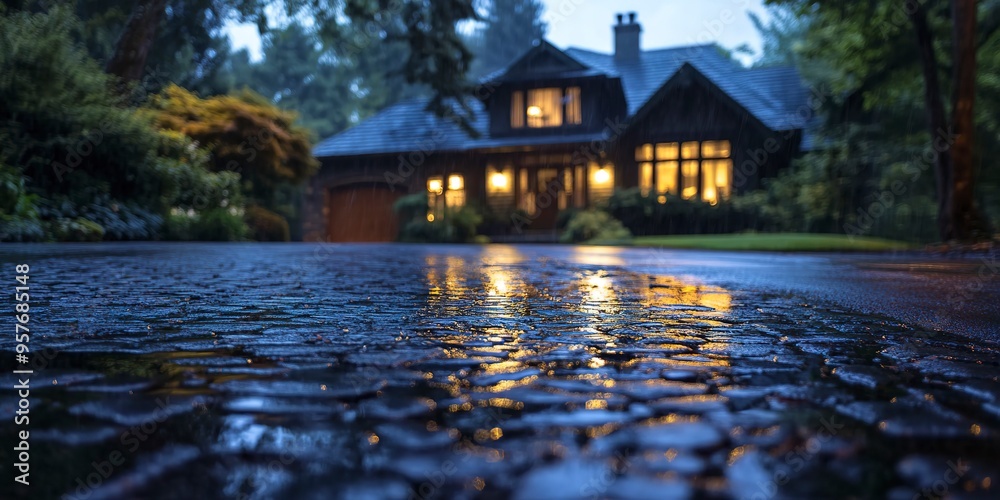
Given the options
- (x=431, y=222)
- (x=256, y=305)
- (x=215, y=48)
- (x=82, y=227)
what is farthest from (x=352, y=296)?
(x=215, y=48)

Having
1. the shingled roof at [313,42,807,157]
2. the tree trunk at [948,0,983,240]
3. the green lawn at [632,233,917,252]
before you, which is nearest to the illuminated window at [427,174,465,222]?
the shingled roof at [313,42,807,157]

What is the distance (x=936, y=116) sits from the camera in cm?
1326

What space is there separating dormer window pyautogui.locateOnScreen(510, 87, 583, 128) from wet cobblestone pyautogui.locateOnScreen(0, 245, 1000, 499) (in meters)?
23.9

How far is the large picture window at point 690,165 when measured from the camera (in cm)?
2431

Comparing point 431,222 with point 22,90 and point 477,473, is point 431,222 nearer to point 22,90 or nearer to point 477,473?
point 22,90

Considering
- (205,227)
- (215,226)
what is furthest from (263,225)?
(205,227)

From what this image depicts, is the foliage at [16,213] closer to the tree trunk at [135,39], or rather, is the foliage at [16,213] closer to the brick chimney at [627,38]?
the tree trunk at [135,39]

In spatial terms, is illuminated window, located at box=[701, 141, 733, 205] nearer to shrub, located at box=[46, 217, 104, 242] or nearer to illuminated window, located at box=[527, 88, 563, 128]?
illuminated window, located at box=[527, 88, 563, 128]

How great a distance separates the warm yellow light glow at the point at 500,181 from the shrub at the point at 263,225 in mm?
8461

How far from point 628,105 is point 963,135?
14448 millimetres

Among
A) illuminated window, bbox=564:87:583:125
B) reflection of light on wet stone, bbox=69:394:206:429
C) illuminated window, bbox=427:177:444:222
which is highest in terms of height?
illuminated window, bbox=564:87:583:125

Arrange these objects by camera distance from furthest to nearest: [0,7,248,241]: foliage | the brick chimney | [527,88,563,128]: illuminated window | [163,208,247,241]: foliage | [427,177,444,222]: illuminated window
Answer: the brick chimney → [527,88,563,128]: illuminated window → [427,177,444,222]: illuminated window → [163,208,247,241]: foliage → [0,7,248,241]: foliage

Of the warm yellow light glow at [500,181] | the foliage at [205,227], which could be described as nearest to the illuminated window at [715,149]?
the warm yellow light glow at [500,181]

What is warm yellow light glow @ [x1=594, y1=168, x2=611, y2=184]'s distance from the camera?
25.2 meters
